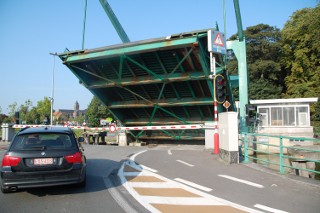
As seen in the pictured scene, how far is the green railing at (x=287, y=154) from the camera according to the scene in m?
7.22

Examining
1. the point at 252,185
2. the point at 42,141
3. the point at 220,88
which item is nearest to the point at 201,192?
the point at 252,185

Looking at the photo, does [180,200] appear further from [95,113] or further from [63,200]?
[95,113]

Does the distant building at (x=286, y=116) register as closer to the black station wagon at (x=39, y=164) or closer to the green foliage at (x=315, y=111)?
the green foliage at (x=315, y=111)

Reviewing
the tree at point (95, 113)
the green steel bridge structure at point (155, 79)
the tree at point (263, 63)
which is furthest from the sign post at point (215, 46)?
the tree at point (95, 113)

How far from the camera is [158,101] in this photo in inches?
620

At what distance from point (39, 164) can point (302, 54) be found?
47.5 meters

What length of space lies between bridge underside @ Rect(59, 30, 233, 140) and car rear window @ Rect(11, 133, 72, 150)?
7.10 metres

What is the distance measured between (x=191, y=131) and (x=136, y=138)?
13.7 ft

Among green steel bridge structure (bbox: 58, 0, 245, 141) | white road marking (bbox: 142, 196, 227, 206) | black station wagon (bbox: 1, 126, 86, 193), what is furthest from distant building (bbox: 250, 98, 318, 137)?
black station wagon (bbox: 1, 126, 86, 193)

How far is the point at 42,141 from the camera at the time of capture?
5.91 meters

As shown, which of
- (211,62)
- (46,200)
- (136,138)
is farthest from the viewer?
(136,138)

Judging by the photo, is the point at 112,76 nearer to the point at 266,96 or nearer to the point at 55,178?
the point at 55,178

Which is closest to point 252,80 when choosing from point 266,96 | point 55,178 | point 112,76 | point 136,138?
point 266,96

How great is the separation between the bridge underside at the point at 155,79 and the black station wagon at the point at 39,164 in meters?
7.36
